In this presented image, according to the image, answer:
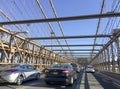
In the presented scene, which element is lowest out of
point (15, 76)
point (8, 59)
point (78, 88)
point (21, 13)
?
point (78, 88)

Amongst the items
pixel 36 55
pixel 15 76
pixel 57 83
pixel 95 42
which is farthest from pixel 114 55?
pixel 15 76

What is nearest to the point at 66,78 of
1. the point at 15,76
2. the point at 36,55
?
the point at 15,76

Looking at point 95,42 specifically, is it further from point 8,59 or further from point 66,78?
point 66,78

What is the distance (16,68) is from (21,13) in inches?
447

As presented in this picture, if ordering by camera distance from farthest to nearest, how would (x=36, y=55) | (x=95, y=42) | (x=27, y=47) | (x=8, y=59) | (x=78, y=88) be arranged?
(x=95, y=42)
(x=36, y=55)
(x=27, y=47)
(x=8, y=59)
(x=78, y=88)

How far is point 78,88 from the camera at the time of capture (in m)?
11.5

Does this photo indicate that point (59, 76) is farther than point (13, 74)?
Yes

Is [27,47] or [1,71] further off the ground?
[27,47]

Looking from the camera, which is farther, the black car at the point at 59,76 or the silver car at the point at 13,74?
the black car at the point at 59,76

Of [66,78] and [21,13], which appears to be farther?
[21,13]

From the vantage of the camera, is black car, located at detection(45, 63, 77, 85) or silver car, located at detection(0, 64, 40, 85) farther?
black car, located at detection(45, 63, 77, 85)

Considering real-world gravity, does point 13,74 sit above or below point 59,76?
above

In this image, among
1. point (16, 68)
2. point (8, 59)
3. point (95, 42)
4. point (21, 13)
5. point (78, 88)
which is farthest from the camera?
point (95, 42)

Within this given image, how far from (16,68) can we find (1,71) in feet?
3.54
